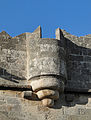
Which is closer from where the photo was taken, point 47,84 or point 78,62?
point 47,84

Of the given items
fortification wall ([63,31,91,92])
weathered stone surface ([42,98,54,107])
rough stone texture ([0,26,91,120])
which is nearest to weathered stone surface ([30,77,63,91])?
rough stone texture ([0,26,91,120])

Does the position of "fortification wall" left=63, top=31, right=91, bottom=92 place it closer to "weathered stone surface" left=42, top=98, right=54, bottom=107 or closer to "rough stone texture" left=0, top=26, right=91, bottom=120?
"rough stone texture" left=0, top=26, right=91, bottom=120

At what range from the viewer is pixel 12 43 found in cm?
949

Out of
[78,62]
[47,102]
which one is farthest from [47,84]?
[78,62]

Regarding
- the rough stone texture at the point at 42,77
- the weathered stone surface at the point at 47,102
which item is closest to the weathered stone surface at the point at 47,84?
the rough stone texture at the point at 42,77

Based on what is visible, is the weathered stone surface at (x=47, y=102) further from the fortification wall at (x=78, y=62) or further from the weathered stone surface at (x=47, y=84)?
the fortification wall at (x=78, y=62)

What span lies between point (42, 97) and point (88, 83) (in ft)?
4.01

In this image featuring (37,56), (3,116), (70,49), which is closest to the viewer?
(3,116)

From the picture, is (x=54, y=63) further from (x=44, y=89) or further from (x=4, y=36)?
(x=4, y=36)

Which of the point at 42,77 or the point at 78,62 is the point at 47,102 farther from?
the point at 78,62

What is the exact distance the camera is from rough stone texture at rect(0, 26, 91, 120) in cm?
885

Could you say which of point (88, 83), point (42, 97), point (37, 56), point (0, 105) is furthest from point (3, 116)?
point (88, 83)

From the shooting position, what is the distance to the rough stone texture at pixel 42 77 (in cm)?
885

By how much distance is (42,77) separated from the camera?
8.92 meters
